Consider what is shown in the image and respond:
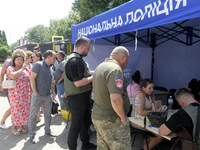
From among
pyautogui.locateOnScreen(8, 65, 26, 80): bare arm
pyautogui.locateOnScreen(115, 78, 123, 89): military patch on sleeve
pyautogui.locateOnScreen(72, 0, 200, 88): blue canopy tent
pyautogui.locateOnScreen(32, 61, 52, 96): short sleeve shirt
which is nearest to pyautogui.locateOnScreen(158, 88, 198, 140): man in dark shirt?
pyautogui.locateOnScreen(115, 78, 123, 89): military patch on sleeve

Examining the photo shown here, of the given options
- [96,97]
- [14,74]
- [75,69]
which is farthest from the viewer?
[14,74]

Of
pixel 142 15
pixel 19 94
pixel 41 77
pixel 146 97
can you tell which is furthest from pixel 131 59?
pixel 19 94

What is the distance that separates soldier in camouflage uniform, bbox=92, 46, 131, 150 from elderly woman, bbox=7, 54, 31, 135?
7.19 feet

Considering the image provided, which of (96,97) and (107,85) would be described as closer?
(107,85)

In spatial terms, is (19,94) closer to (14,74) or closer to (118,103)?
(14,74)

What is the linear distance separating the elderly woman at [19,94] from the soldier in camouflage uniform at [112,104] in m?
2.19

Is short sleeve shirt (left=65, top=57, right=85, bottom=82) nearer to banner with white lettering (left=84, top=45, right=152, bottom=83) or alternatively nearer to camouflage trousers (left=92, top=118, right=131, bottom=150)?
camouflage trousers (left=92, top=118, right=131, bottom=150)

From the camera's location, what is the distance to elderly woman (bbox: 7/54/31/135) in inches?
133

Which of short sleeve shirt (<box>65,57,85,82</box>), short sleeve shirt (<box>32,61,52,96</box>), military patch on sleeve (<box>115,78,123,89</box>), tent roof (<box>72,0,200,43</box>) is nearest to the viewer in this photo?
military patch on sleeve (<box>115,78,123,89</box>)

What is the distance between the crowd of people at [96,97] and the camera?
5.73 ft

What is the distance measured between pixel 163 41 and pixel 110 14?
9.83 ft

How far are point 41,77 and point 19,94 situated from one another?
79 cm

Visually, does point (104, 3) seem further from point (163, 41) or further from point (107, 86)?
point (107, 86)

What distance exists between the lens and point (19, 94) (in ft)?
11.5
